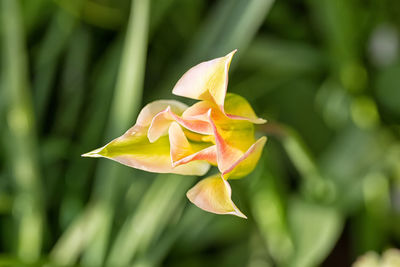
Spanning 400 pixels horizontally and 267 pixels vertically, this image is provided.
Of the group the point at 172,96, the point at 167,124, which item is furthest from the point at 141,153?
the point at 172,96

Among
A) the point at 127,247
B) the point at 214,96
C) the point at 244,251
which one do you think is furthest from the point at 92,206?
the point at 214,96

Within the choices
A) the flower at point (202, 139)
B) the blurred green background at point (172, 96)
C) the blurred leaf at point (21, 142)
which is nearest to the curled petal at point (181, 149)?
the flower at point (202, 139)

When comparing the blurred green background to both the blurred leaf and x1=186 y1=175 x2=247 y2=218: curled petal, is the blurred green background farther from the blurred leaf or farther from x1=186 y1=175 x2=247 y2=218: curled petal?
x1=186 y1=175 x2=247 y2=218: curled petal

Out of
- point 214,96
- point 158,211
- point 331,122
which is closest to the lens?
point 214,96

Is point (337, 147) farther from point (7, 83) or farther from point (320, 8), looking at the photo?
point (7, 83)

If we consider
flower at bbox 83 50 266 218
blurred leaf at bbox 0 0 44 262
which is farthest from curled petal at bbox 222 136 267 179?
blurred leaf at bbox 0 0 44 262

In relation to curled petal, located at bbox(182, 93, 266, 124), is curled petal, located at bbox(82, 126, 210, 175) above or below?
below
